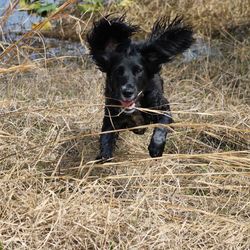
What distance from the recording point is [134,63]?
4.33 meters

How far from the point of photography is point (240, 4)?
8.73 metres

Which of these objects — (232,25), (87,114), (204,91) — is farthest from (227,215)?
(232,25)

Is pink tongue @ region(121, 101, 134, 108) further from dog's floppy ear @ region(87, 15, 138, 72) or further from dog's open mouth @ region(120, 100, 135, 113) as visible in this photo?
dog's floppy ear @ region(87, 15, 138, 72)

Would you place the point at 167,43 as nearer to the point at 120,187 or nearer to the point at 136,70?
the point at 136,70

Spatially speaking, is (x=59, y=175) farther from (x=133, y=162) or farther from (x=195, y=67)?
(x=195, y=67)

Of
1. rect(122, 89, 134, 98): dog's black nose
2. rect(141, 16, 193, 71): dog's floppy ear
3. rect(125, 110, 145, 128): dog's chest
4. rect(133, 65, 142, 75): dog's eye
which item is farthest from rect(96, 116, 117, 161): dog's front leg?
rect(141, 16, 193, 71): dog's floppy ear

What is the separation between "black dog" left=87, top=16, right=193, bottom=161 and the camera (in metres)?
4.26

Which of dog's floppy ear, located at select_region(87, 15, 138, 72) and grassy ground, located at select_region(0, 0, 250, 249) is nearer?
grassy ground, located at select_region(0, 0, 250, 249)

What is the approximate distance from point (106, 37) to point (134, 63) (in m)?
0.28

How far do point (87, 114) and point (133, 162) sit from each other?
1.77 metres

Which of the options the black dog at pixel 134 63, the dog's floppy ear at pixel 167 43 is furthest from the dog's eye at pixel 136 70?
the dog's floppy ear at pixel 167 43

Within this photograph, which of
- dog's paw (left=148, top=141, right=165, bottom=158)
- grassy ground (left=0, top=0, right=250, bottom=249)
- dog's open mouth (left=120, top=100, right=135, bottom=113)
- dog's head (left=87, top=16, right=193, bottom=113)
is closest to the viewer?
grassy ground (left=0, top=0, right=250, bottom=249)

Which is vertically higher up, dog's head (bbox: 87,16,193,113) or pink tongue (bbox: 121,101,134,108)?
dog's head (bbox: 87,16,193,113)

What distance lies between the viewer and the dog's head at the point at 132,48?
432cm
